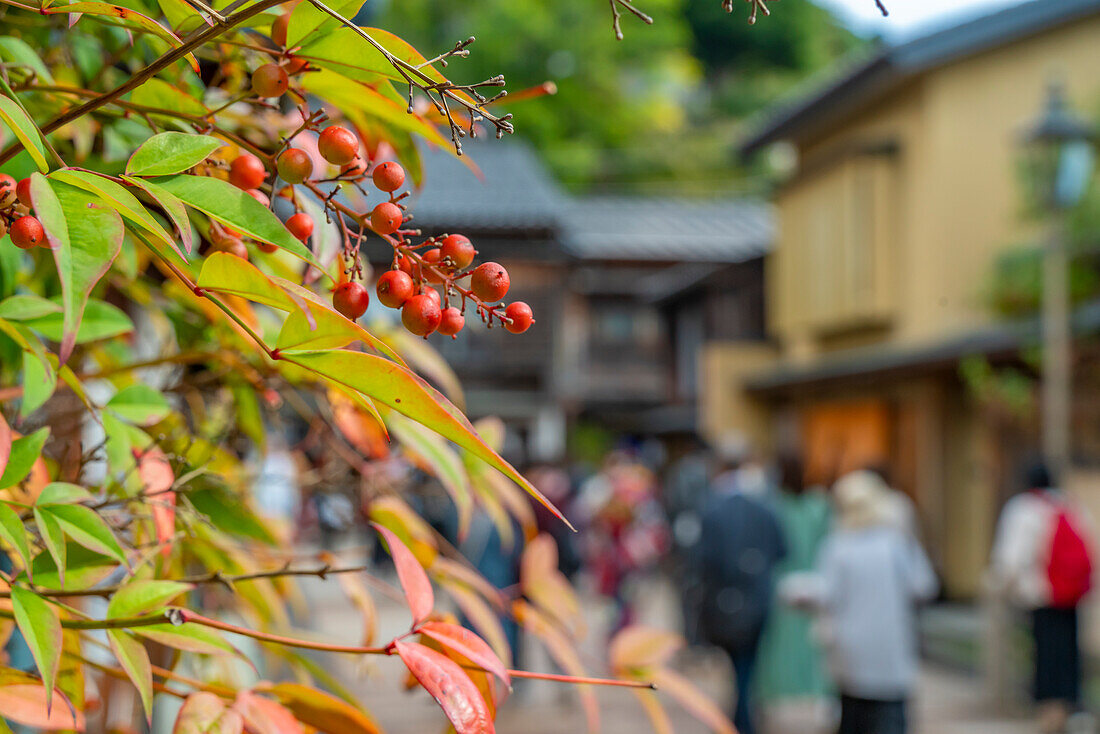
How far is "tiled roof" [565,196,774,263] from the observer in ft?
68.6

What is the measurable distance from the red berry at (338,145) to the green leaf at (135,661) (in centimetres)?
31

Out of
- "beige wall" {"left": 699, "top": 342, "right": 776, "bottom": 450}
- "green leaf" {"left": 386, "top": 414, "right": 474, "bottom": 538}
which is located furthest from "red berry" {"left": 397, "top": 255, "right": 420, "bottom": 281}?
"beige wall" {"left": 699, "top": 342, "right": 776, "bottom": 450}

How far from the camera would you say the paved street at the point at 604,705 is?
18.5 ft

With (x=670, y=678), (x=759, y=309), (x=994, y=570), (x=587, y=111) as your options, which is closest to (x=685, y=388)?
(x=759, y=309)

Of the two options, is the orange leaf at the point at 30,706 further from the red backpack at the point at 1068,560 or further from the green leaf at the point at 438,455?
the red backpack at the point at 1068,560

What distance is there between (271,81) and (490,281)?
7.2 inches

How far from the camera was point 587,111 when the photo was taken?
2503cm

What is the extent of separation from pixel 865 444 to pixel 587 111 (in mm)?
15736

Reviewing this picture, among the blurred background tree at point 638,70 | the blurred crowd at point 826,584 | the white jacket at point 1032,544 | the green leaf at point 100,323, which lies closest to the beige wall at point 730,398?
the blurred crowd at point 826,584

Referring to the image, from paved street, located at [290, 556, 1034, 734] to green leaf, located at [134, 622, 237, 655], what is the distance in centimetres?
437

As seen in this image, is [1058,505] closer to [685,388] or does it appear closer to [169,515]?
[169,515]

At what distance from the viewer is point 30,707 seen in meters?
0.63

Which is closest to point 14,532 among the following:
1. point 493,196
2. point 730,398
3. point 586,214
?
point 730,398

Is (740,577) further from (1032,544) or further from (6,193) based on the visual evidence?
(6,193)
